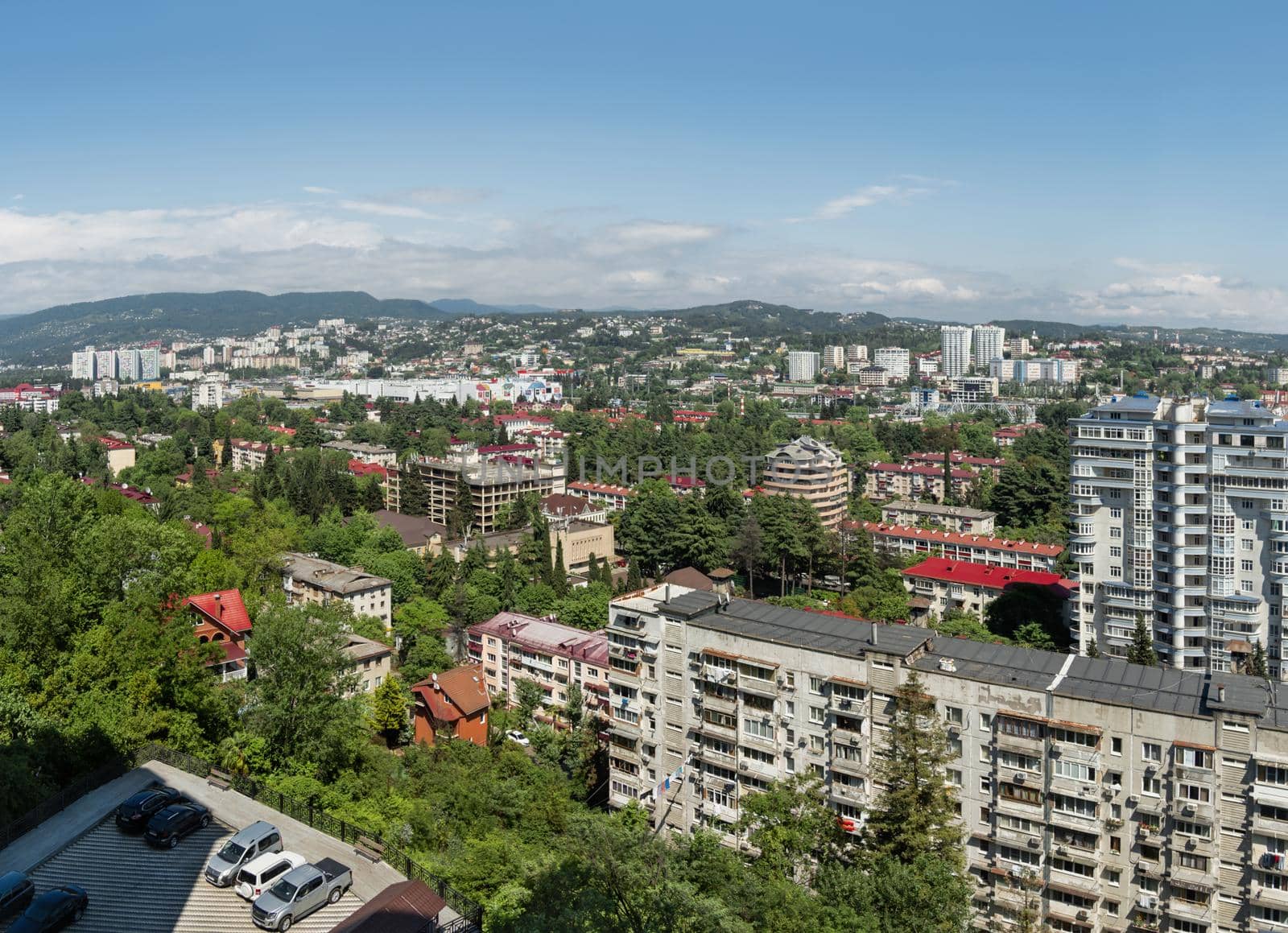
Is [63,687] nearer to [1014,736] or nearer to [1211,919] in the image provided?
[1014,736]

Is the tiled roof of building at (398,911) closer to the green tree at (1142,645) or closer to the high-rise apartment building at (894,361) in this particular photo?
the green tree at (1142,645)

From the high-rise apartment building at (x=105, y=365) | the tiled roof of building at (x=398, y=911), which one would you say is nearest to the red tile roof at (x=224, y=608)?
the tiled roof of building at (x=398, y=911)

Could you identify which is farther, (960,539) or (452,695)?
(960,539)

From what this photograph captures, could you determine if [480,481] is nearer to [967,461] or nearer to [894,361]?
[967,461]

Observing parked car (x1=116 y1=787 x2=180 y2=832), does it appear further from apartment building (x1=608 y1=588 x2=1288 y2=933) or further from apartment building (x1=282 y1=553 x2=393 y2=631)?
apartment building (x1=282 y1=553 x2=393 y2=631)

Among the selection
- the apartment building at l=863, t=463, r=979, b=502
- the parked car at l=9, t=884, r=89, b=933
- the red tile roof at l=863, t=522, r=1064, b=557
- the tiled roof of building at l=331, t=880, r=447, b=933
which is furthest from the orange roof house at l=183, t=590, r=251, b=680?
→ the apartment building at l=863, t=463, r=979, b=502

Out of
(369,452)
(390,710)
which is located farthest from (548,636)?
(369,452)
